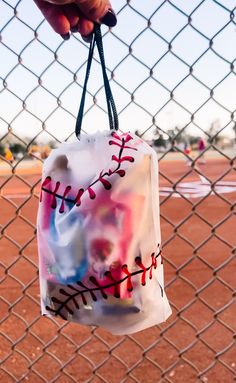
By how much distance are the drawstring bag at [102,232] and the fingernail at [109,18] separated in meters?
0.04

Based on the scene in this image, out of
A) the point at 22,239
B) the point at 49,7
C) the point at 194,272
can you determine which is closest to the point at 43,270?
the point at 49,7

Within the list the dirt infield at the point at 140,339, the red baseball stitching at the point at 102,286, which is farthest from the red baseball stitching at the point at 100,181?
the dirt infield at the point at 140,339

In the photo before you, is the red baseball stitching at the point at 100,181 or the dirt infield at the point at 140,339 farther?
the dirt infield at the point at 140,339

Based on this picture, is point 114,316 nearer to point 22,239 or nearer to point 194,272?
point 194,272

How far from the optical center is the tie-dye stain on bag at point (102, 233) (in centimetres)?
129

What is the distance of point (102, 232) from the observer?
128 cm

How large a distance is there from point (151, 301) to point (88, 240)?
0.68 feet

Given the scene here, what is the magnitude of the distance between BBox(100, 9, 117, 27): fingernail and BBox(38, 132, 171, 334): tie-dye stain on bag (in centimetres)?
24

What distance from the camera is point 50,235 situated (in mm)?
1333

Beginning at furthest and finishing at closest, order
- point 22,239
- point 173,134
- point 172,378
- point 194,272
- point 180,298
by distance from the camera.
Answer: point 22,239
point 194,272
point 180,298
point 172,378
point 173,134

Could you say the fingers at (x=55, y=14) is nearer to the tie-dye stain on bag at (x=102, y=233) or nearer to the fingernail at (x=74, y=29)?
the fingernail at (x=74, y=29)

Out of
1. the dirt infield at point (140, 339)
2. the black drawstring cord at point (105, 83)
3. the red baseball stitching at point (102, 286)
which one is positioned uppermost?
the black drawstring cord at point (105, 83)

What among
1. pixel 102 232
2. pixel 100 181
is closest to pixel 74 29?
pixel 100 181

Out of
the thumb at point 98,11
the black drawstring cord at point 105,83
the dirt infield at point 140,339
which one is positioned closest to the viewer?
the thumb at point 98,11
